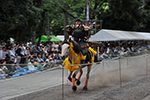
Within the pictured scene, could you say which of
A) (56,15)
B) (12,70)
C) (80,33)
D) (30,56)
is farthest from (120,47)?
(12,70)

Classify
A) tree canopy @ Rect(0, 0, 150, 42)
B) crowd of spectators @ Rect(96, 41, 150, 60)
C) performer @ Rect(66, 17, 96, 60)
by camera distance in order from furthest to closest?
crowd of spectators @ Rect(96, 41, 150, 60) → tree canopy @ Rect(0, 0, 150, 42) → performer @ Rect(66, 17, 96, 60)

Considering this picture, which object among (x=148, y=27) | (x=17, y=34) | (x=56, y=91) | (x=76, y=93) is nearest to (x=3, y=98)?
(x=56, y=91)

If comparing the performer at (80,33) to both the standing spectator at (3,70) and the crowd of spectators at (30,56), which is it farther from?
the standing spectator at (3,70)

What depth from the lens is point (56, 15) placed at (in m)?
18.7

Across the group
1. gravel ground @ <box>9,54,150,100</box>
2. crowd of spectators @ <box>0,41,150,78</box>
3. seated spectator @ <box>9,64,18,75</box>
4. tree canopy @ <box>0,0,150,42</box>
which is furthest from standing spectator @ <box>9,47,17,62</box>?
gravel ground @ <box>9,54,150,100</box>

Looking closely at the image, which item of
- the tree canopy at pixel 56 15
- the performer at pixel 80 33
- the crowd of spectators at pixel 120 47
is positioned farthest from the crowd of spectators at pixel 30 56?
the tree canopy at pixel 56 15

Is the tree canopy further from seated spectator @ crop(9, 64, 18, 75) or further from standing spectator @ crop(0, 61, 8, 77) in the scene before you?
standing spectator @ crop(0, 61, 8, 77)

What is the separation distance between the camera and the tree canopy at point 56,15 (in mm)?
9742

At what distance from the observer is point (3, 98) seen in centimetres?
554

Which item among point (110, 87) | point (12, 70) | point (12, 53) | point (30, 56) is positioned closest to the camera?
point (12, 70)

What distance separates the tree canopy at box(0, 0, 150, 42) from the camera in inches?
384

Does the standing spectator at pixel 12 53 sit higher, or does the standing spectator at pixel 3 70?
the standing spectator at pixel 12 53

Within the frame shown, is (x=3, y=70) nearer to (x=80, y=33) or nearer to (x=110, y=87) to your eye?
(x=80, y=33)

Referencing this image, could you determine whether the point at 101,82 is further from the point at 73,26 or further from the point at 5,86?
the point at 5,86
